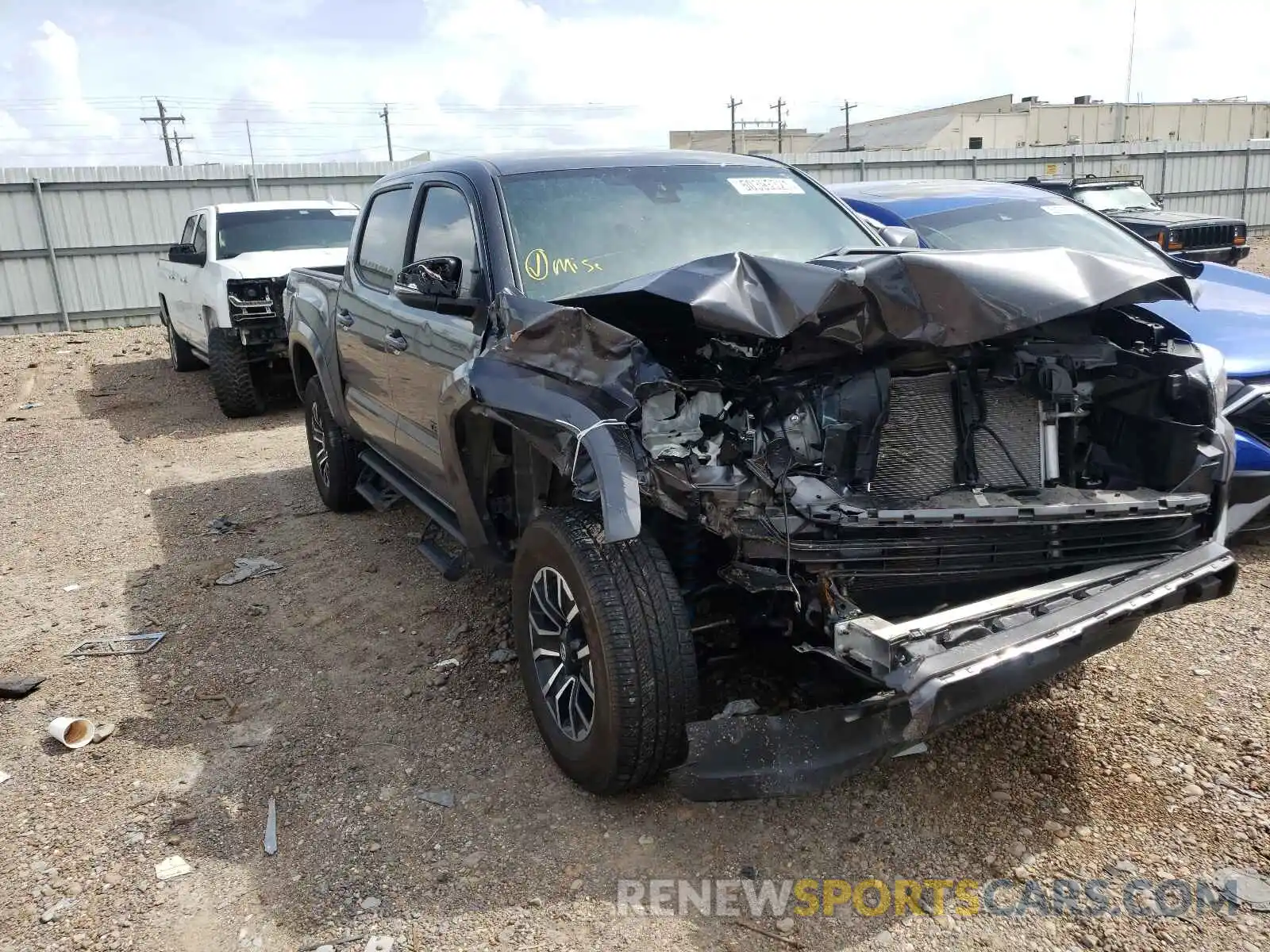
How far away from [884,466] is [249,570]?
3695 mm

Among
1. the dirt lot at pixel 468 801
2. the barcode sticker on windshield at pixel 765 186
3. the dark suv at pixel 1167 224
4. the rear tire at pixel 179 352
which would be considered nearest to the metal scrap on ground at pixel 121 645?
the dirt lot at pixel 468 801

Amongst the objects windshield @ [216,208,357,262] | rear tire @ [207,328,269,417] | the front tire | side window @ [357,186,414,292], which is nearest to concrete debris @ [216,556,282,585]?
side window @ [357,186,414,292]

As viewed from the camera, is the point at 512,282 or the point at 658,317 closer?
the point at 658,317

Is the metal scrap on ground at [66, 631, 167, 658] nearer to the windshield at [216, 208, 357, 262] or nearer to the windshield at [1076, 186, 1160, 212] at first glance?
the windshield at [216, 208, 357, 262]

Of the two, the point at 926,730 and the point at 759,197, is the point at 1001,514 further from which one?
the point at 759,197

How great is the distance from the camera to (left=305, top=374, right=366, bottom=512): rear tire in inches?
229

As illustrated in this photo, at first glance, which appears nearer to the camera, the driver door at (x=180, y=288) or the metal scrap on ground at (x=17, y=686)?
the metal scrap on ground at (x=17, y=686)

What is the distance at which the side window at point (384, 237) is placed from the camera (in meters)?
4.57

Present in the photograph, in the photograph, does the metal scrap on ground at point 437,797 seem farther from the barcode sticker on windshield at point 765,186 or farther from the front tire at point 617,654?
the barcode sticker on windshield at point 765,186

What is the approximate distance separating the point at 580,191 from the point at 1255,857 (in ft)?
9.98

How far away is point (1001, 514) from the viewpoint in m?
2.74

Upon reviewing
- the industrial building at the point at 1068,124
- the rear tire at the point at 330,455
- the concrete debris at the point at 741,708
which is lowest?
the concrete debris at the point at 741,708

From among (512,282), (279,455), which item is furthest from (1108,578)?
(279,455)

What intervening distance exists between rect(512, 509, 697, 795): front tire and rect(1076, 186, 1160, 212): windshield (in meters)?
12.3
